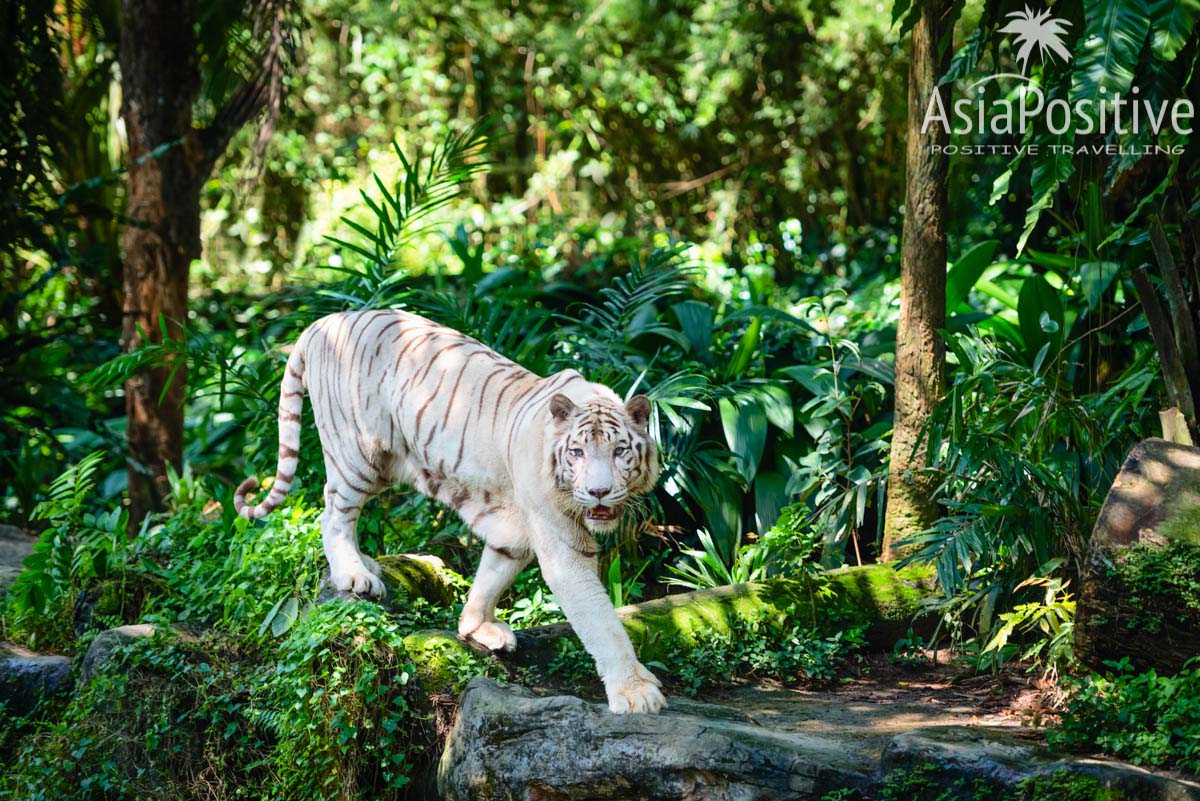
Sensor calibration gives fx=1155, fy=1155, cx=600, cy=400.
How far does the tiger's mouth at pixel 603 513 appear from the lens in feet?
12.3

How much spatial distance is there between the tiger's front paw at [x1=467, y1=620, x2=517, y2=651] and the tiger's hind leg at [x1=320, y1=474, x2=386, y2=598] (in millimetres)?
461

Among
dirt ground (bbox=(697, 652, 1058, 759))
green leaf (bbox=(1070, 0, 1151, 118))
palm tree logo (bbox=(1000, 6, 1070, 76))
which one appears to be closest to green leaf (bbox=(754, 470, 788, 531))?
dirt ground (bbox=(697, 652, 1058, 759))

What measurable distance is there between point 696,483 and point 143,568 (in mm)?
2651

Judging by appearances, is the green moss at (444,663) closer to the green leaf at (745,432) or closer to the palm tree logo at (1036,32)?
the green leaf at (745,432)

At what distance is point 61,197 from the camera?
7863 millimetres

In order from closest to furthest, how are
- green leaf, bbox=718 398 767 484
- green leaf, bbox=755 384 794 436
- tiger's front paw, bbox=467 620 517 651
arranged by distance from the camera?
tiger's front paw, bbox=467 620 517 651, green leaf, bbox=718 398 767 484, green leaf, bbox=755 384 794 436

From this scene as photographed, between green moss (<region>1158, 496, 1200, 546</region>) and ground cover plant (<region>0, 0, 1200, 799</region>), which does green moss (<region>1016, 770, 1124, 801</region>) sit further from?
green moss (<region>1158, 496, 1200, 546</region>)

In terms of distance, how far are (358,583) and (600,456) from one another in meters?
1.24

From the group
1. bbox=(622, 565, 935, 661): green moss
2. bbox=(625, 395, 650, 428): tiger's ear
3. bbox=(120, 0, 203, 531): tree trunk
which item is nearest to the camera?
bbox=(625, 395, 650, 428): tiger's ear

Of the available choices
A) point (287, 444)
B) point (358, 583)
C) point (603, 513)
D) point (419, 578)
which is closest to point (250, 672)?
point (358, 583)

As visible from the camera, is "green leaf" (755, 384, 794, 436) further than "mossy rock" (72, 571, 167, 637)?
Yes

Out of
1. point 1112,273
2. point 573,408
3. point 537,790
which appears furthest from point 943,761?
point 1112,273

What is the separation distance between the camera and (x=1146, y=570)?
11.7 ft

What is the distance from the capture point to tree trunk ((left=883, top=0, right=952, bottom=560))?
494 cm
